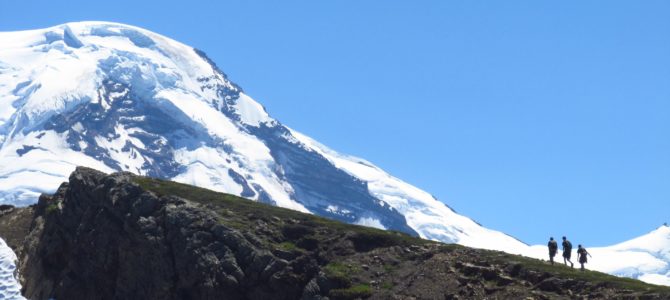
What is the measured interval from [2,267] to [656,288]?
197 ft

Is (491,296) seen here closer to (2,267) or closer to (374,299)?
(374,299)

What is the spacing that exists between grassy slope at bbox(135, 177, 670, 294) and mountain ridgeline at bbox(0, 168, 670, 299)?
0.50ft

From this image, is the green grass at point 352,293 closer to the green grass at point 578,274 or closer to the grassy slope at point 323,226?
the grassy slope at point 323,226

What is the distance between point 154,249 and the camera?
89938mm

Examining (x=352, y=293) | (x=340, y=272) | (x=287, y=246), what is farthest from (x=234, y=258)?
(x=352, y=293)

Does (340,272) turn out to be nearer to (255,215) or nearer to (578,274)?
(255,215)

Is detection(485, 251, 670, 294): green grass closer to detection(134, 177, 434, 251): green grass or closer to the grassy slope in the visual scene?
the grassy slope

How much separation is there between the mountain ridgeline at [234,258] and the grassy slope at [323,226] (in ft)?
0.50

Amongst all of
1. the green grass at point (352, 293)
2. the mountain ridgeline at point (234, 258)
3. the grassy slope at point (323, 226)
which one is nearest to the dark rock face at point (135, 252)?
the mountain ridgeline at point (234, 258)

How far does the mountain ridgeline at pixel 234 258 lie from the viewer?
3113 inches

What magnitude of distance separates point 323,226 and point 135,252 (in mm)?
15095

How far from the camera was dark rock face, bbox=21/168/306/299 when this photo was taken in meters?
84.6

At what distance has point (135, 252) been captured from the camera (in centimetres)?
9119

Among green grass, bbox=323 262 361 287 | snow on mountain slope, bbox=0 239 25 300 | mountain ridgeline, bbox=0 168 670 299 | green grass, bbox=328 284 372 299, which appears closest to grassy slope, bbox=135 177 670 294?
mountain ridgeline, bbox=0 168 670 299
